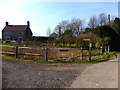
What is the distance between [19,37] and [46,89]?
3490 inches

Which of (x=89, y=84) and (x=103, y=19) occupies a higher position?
(x=103, y=19)

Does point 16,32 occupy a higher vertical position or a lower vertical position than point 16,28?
lower

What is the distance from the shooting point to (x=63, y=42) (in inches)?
2325

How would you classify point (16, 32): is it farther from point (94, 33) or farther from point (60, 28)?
point (94, 33)

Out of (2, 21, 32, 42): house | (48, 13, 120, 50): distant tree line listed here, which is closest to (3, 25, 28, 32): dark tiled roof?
(2, 21, 32, 42): house

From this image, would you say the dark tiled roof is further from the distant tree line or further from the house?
the distant tree line

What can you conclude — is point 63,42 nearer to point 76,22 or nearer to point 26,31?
point 76,22

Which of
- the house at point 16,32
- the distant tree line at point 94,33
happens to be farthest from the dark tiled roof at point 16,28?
the distant tree line at point 94,33

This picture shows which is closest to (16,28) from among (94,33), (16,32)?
(16,32)

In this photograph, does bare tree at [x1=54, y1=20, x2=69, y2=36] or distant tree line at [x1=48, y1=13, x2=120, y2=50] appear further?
bare tree at [x1=54, y1=20, x2=69, y2=36]

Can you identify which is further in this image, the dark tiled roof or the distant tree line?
the dark tiled roof

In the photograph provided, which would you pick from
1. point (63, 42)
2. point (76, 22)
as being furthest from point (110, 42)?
point (76, 22)

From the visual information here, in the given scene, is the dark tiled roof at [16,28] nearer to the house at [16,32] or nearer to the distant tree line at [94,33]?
the house at [16,32]

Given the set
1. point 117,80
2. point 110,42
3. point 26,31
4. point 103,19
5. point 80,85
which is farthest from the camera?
point 26,31
